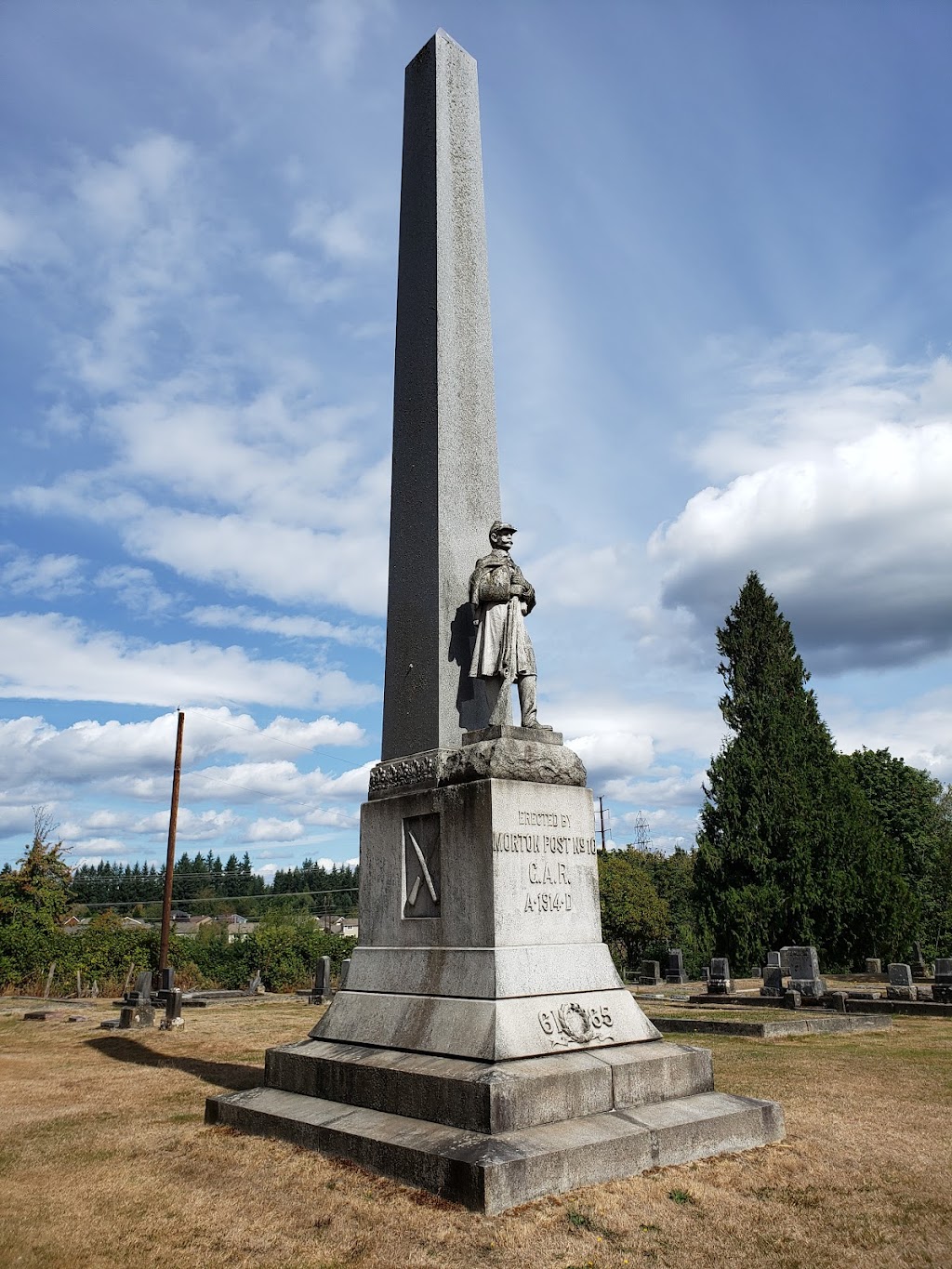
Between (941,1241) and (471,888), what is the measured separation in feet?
10.2

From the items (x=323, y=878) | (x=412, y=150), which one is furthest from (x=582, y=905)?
(x=323, y=878)

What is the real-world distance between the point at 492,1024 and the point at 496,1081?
0.47 meters

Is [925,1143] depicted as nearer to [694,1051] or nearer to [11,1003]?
[694,1051]

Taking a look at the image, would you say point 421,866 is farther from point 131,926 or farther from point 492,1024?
point 131,926

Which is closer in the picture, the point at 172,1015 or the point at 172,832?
the point at 172,1015

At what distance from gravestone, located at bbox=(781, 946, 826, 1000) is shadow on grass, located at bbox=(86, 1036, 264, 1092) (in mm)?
12841

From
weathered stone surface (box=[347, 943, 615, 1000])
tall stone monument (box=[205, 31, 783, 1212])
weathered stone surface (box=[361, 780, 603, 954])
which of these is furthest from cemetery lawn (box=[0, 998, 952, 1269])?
weathered stone surface (box=[361, 780, 603, 954])

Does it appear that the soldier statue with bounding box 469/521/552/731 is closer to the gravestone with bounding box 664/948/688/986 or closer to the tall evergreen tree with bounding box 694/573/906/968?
the gravestone with bounding box 664/948/688/986

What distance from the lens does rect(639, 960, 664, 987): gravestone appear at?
2816 centimetres

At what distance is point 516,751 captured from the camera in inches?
253

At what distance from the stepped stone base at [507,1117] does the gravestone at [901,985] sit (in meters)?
15.7

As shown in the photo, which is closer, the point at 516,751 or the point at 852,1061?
the point at 516,751

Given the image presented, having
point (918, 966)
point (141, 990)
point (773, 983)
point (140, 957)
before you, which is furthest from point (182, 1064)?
point (918, 966)

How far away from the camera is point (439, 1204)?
4.59 m
